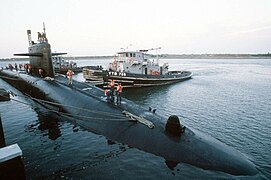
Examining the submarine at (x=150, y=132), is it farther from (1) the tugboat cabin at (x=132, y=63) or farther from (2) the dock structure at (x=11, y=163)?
(1) the tugboat cabin at (x=132, y=63)

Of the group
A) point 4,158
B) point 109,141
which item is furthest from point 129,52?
point 4,158

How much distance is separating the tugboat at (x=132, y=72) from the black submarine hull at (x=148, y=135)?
17375mm

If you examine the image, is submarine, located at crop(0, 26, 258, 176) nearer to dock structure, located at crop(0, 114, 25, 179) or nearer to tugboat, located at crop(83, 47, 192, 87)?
dock structure, located at crop(0, 114, 25, 179)

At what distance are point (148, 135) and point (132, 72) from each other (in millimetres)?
29662

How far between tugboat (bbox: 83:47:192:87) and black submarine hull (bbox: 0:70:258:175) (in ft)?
57.0

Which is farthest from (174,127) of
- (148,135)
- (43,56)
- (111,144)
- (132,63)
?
(132,63)

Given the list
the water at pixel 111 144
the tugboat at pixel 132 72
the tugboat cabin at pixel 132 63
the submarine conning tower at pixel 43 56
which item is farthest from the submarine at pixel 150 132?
the tugboat cabin at pixel 132 63

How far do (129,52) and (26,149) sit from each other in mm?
30379

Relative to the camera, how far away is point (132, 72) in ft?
131

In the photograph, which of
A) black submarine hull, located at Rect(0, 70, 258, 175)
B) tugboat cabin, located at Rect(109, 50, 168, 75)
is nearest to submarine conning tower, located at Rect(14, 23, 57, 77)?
black submarine hull, located at Rect(0, 70, 258, 175)

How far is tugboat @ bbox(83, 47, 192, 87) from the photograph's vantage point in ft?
115

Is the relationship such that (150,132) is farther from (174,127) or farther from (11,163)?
(11,163)

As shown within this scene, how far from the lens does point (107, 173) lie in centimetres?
941

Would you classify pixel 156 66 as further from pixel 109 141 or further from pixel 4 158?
pixel 4 158
